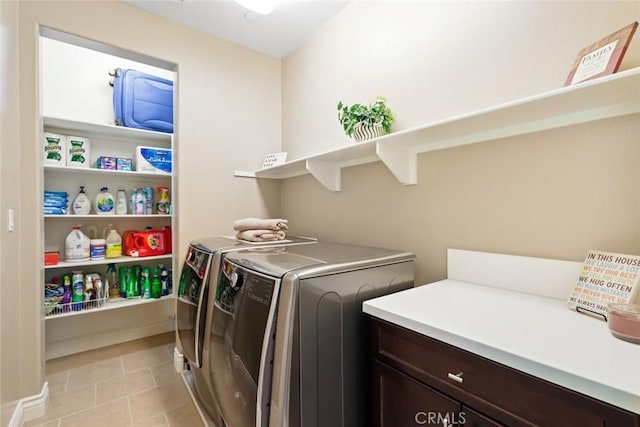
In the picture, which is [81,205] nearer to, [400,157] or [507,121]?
[400,157]

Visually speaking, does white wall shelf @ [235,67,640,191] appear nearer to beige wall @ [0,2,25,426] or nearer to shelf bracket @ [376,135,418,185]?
shelf bracket @ [376,135,418,185]

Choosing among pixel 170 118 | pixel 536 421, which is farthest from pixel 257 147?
pixel 536 421

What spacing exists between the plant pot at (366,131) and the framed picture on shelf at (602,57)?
0.77 meters

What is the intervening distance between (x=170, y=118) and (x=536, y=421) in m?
2.94

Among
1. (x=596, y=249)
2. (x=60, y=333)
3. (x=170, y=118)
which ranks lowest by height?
(x=60, y=333)

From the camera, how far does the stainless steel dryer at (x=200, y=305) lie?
147cm

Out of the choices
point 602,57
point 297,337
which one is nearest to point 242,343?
point 297,337

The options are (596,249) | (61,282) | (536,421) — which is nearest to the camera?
(536,421)

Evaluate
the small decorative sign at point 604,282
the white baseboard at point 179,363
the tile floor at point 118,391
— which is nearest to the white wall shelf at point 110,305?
the tile floor at point 118,391

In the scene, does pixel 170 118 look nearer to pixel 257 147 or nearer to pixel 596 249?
pixel 257 147

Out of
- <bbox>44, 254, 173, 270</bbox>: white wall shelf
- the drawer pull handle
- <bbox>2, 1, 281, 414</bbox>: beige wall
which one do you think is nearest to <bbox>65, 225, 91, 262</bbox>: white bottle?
<bbox>44, 254, 173, 270</bbox>: white wall shelf

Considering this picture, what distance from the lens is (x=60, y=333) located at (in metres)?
2.32

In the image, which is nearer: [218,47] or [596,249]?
[596,249]

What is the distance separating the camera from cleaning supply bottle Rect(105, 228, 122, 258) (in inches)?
91.0
